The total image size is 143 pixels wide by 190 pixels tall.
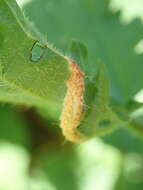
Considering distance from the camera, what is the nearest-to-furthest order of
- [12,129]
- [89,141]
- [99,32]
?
1. [99,32]
2. [89,141]
3. [12,129]

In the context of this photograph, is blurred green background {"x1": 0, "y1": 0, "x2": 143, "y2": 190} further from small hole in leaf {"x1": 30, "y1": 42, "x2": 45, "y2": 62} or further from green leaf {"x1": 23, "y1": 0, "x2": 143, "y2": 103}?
small hole in leaf {"x1": 30, "y1": 42, "x2": 45, "y2": 62}

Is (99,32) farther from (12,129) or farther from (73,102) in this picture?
(12,129)

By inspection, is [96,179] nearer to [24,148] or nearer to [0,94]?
[24,148]

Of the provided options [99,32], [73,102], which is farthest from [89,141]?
[73,102]

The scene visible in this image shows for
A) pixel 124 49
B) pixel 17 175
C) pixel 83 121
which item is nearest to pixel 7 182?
pixel 17 175

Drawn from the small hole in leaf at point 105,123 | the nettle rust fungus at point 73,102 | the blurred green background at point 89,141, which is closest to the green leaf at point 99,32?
Answer: the blurred green background at point 89,141

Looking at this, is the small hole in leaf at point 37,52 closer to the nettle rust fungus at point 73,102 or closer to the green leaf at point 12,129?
the nettle rust fungus at point 73,102
